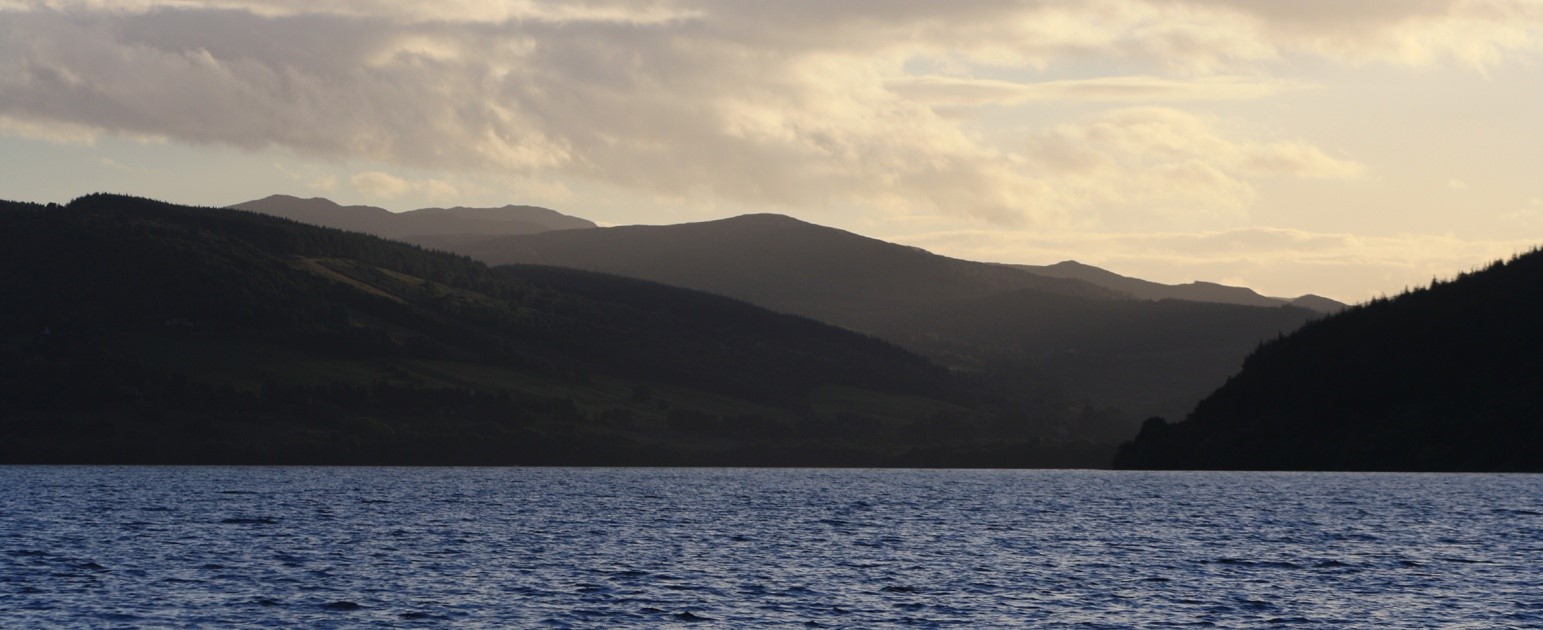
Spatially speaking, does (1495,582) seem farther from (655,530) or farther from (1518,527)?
(655,530)

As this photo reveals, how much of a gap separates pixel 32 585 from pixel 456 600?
23.2 m

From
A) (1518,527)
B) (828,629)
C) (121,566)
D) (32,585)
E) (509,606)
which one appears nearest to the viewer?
(828,629)

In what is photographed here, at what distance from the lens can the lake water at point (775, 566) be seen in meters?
72.3

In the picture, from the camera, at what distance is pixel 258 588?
8188 centimetres

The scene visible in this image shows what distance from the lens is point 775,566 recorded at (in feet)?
318

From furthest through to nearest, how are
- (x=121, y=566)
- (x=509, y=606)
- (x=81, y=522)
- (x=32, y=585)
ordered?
(x=81, y=522) < (x=121, y=566) < (x=32, y=585) < (x=509, y=606)

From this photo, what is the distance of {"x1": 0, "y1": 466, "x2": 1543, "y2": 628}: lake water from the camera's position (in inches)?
2847

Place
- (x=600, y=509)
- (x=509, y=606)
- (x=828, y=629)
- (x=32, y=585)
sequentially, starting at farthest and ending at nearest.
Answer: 1. (x=600, y=509)
2. (x=32, y=585)
3. (x=509, y=606)
4. (x=828, y=629)

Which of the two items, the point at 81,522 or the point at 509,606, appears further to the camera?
the point at 81,522

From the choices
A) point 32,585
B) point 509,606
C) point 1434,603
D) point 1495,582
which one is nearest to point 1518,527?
point 1495,582

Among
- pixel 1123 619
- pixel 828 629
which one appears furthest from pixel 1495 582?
pixel 828 629

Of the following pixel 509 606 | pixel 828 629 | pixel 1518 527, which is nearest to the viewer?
pixel 828 629

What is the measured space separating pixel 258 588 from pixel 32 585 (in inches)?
457

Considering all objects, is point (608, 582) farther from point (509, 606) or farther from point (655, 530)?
point (655, 530)
